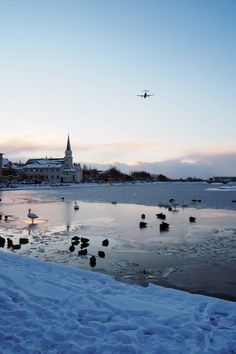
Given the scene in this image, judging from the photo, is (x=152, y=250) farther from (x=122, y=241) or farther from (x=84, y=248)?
(x=84, y=248)

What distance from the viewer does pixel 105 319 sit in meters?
7.29

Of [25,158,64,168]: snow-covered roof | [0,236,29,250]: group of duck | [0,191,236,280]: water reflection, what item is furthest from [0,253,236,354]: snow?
[25,158,64,168]: snow-covered roof

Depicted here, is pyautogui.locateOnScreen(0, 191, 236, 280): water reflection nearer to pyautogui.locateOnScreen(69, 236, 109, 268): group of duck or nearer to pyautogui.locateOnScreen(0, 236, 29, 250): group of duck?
pyautogui.locateOnScreen(69, 236, 109, 268): group of duck

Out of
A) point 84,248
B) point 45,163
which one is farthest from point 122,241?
point 45,163

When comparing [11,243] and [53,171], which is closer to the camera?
[11,243]

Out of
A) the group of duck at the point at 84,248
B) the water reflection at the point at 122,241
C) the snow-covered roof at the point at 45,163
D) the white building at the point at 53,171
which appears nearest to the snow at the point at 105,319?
the group of duck at the point at 84,248

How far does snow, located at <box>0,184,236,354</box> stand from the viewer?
6188 mm

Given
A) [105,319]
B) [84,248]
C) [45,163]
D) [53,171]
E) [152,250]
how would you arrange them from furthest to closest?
[45,163]
[53,171]
[84,248]
[152,250]
[105,319]

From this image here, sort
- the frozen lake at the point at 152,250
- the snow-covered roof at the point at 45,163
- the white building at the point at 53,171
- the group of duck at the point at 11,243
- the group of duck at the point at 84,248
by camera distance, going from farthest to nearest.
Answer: the snow-covered roof at the point at 45,163, the white building at the point at 53,171, the group of duck at the point at 11,243, the group of duck at the point at 84,248, the frozen lake at the point at 152,250

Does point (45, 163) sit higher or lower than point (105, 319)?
higher

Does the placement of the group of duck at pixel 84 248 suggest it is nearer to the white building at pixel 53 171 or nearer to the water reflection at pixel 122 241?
the water reflection at pixel 122 241

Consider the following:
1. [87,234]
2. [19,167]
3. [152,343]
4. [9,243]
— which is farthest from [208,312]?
[19,167]

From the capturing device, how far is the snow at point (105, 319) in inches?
244

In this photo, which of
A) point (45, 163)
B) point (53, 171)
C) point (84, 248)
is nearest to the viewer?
point (84, 248)
